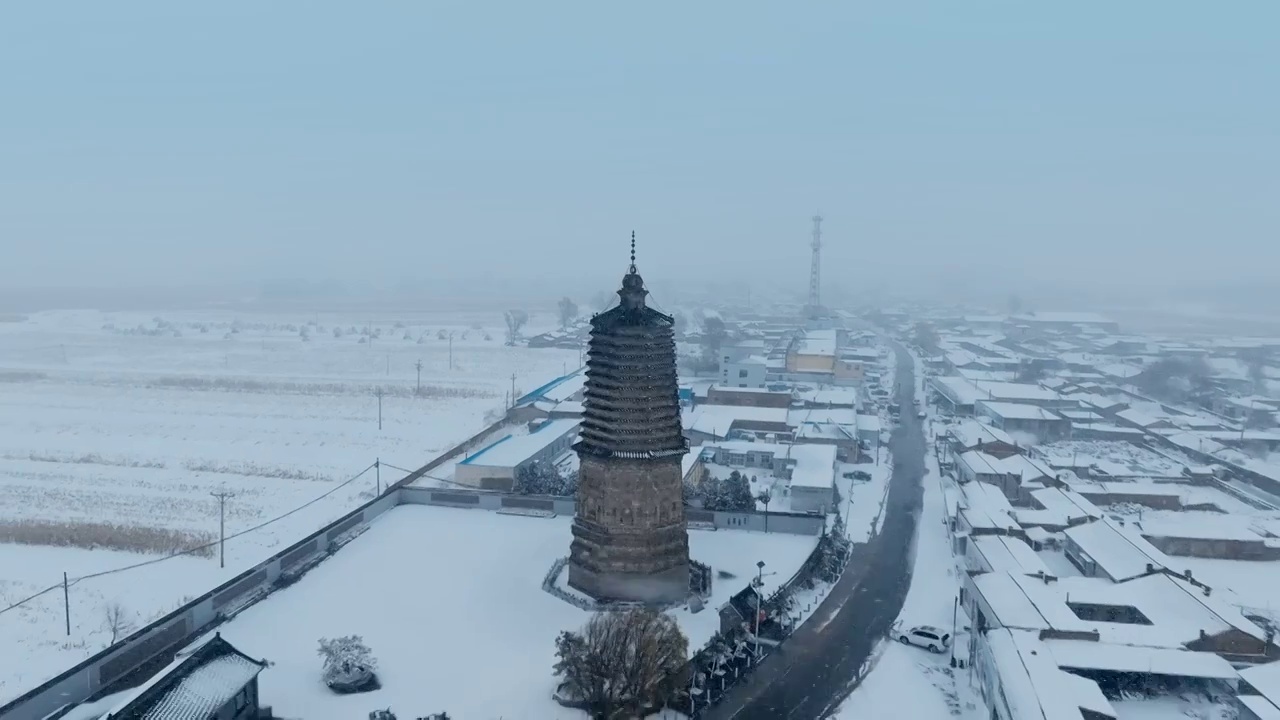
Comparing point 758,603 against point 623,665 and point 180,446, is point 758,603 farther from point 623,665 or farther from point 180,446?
point 180,446

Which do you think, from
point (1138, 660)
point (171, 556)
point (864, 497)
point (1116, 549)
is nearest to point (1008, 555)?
point (1116, 549)

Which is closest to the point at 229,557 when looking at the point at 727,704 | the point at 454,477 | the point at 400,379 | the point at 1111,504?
the point at 454,477

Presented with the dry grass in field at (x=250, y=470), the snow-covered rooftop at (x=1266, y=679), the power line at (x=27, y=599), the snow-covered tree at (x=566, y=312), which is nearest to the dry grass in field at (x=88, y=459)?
the dry grass in field at (x=250, y=470)

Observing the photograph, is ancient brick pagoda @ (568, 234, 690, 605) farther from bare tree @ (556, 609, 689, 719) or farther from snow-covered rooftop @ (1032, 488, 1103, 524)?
snow-covered rooftop @ (1032, 488, 1103, 524)

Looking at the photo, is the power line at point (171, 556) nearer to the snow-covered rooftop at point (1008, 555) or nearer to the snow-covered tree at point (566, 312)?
the snow-covered rooftop at point (1008, 555)

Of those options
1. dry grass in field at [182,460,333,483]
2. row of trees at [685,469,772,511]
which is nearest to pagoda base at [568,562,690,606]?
row of trees at [685,469,772,511]

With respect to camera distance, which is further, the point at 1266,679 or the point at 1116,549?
the point at 1116,549

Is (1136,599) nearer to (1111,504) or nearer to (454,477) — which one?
(1111,504)
